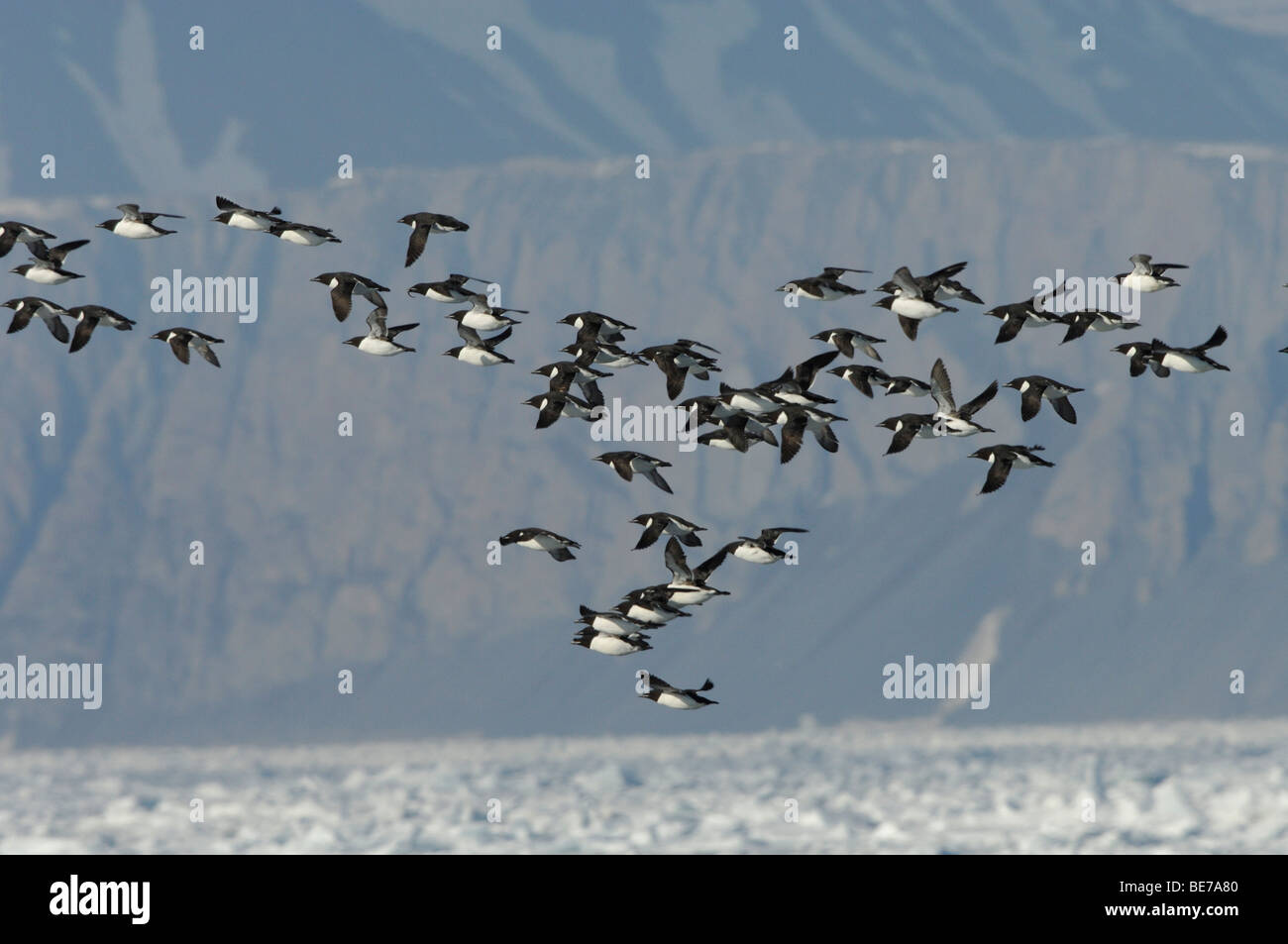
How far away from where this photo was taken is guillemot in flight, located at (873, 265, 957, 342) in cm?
4841

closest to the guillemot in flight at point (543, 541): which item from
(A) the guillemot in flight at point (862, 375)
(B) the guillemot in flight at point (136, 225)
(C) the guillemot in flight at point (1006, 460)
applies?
(A) the guillemot in flight at point (862, 375)

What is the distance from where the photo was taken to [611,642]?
50344mm

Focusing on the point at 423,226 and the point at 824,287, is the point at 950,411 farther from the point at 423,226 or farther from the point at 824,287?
the point at 423,226

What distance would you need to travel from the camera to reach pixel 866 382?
50.7 m

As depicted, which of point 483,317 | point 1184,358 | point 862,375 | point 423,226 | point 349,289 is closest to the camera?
point 1184,358

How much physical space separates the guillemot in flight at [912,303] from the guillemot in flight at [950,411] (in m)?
1.08

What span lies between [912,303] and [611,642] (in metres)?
9.94

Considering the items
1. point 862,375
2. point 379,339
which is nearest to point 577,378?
point 379,339

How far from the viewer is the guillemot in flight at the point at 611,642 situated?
4975 centimetres

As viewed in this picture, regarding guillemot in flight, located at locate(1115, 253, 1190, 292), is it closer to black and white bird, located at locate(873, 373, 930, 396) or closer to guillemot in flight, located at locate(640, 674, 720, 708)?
black and white bird, located at locate(873, 373, 930, 396)
